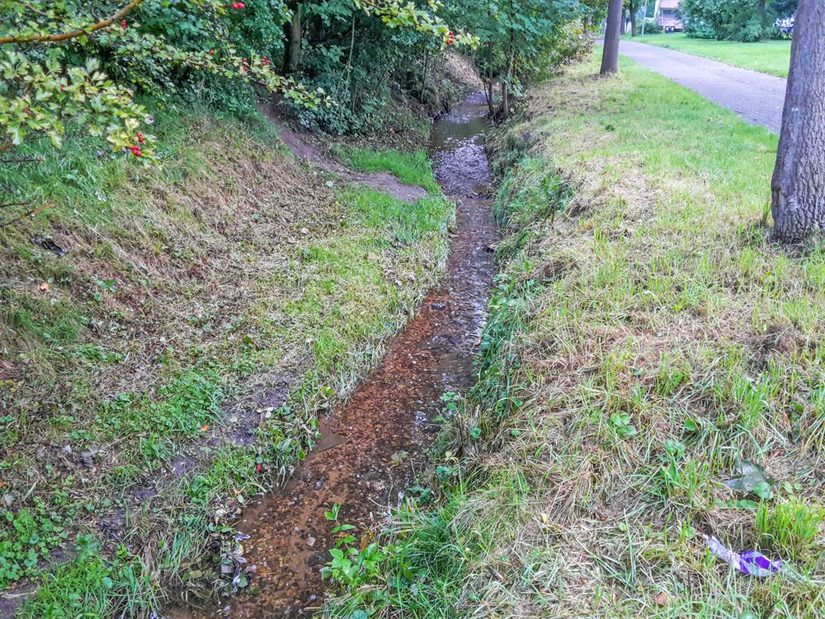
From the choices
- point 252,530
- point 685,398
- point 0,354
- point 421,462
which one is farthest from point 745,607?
point 0,354

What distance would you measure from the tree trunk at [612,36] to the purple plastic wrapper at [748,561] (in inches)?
696

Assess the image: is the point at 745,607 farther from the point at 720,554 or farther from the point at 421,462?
the point at 421,462

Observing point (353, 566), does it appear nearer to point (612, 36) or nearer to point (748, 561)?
point (748, 561)

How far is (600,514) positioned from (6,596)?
9.89 feet

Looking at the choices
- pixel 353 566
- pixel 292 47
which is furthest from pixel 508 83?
pixel 353 566

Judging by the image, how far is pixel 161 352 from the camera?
15.1 ft

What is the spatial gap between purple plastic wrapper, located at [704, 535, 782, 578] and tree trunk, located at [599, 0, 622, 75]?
696 inches

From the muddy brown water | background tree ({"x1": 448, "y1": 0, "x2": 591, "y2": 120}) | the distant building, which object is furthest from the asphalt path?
the distant building

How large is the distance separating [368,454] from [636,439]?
1.97 meters

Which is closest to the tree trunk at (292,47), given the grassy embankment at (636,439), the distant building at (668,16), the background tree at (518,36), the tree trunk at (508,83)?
the background tree at (518,36)

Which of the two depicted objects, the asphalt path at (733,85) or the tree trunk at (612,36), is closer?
the asphalt path at (733,85)

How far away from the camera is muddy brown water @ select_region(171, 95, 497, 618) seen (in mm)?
3328

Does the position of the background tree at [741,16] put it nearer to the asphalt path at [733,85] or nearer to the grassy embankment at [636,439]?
the asphalt path at [733,85]

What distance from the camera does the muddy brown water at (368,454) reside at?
3.33 m
